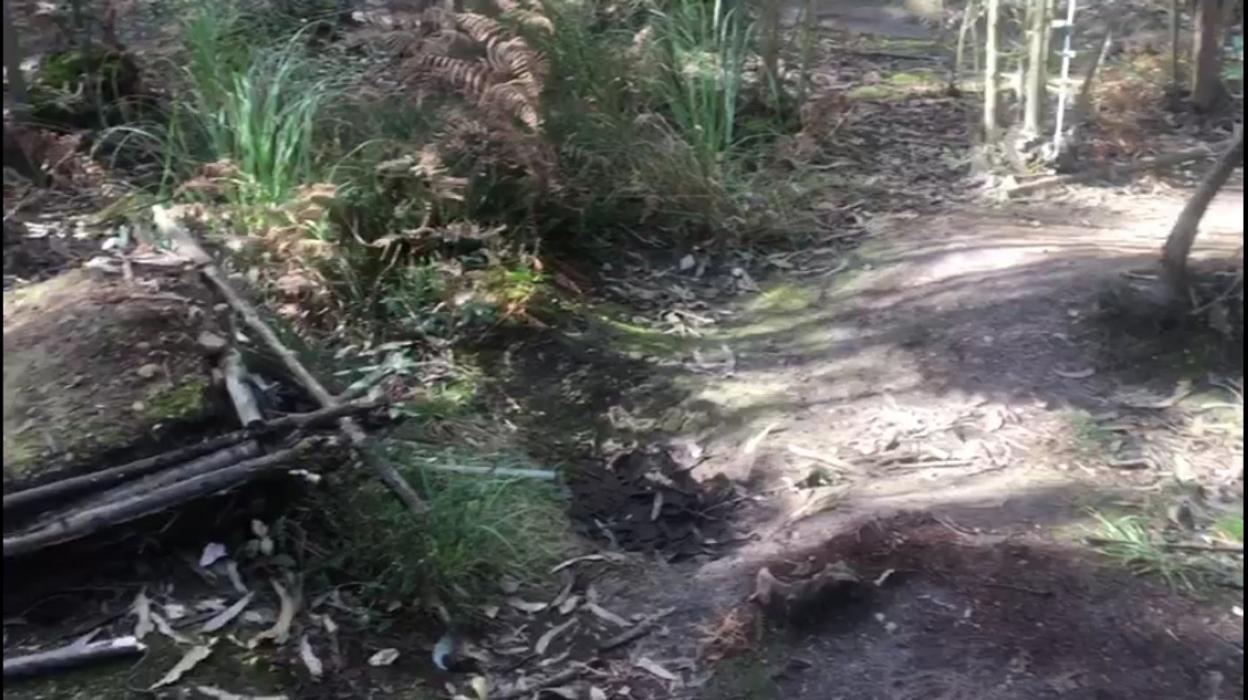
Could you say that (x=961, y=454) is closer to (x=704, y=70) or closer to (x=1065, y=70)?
(x=1065, y=70)

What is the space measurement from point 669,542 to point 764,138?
2818 millimetres

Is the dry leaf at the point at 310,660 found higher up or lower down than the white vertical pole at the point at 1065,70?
lower down

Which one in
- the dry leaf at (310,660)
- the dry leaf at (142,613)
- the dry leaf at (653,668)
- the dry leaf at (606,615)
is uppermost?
the dry leaf at (142,613)

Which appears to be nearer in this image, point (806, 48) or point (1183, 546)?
point (1183, 546)

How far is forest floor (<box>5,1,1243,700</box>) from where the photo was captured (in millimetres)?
2561

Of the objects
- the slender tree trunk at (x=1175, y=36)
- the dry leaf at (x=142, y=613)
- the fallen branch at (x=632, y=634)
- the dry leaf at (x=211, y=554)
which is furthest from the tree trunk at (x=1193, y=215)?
the dry leaf at (x=142, y=613)

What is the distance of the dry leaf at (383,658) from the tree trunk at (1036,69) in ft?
12.0

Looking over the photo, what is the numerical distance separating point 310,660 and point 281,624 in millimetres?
98

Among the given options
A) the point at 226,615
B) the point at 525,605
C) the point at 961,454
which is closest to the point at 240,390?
the point at 226,615

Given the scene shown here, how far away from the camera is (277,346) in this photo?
10.5 ft

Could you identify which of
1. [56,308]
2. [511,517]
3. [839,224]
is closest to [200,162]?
[56,308]

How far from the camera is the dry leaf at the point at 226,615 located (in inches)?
99.2

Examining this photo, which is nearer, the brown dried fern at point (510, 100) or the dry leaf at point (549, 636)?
the dry leaf at point (549, 636)

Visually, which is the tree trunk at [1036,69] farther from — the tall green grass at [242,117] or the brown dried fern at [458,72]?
the tall green grass at [242,117]
